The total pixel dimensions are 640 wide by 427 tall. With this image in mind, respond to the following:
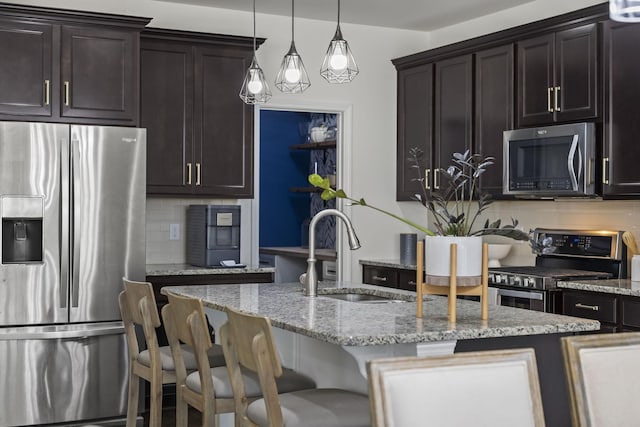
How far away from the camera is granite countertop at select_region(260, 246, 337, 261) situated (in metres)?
6.69


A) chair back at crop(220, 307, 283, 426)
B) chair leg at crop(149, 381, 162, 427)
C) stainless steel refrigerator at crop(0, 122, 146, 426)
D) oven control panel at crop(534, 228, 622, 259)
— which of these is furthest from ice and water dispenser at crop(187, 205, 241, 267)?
chair back at crop(220, 307, 283, 426)

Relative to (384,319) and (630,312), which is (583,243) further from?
(384,319)

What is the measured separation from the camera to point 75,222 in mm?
4852

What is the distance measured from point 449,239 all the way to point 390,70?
12.6 feet

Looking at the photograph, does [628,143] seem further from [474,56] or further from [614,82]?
[474,56]

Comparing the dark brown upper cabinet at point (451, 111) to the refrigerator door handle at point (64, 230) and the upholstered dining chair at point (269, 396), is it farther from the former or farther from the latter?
the upholstered dining chair at point (269, 396)

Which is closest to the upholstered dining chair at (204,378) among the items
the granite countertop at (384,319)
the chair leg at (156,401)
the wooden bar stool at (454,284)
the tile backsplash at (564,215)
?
the granite countertop at (384,319)

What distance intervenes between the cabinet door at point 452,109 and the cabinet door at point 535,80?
507mm

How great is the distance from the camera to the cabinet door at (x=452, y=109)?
5.84m

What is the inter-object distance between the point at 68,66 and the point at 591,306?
3.17m

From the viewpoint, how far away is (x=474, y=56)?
579cm

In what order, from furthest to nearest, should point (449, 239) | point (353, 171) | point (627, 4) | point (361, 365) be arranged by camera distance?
point (353, 171)
point (449, 239)
point (361, 365)
point (627, 4)

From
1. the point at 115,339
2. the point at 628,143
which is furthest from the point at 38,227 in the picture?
the point at 628,143

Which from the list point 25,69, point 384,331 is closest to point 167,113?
point 25,69
